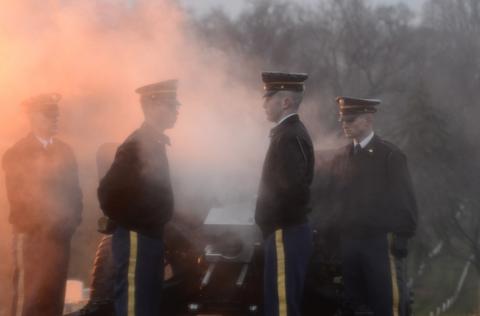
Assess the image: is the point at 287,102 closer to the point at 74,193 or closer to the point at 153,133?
the point at 153,133

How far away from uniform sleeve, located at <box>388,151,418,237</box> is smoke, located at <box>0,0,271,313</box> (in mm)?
1521

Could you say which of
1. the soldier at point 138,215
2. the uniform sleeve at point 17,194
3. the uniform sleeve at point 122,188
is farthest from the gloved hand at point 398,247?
the uniform sleeve at point 17,194

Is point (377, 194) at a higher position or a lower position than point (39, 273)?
higher

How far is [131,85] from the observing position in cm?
752

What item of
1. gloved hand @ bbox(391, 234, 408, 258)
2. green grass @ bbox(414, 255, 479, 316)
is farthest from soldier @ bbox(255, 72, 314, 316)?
green grass @ bbox(414, 255, 479, 316)

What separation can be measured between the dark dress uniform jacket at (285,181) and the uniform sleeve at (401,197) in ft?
3.45

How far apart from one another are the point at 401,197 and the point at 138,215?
215 centimetres

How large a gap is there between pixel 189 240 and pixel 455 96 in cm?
2802

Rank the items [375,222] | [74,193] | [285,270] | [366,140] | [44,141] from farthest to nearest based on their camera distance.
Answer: [74,193] → [44,141] → [366,140] → [375,222] → [285,270]

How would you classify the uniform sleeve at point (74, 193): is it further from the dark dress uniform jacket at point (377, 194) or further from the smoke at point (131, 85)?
the dark dress uniform jacket at point (377, 194)

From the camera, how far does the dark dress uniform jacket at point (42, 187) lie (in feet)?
19.1

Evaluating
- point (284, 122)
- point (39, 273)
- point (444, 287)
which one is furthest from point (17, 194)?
point (444, 287)

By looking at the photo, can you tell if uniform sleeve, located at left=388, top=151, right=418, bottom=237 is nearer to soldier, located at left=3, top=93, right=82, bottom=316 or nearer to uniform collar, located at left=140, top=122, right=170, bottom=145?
uniform collar, located at left=140, top=122, right=170, bottom=145

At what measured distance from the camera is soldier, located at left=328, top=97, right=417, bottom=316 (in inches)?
213
